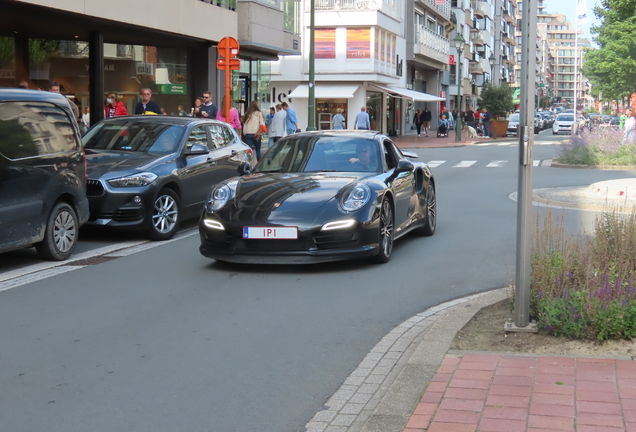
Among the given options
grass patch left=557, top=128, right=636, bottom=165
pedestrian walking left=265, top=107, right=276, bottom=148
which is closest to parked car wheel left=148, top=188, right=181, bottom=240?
pedestrian walking left=265, top=107, right=276, bottom=148

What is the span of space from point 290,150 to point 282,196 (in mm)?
1472

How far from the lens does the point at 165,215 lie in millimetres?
11391

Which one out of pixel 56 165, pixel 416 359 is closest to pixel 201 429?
pixel 416 359

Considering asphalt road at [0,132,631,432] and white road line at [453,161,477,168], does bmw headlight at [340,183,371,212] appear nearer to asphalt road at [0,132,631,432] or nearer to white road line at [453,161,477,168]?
asphalt road at [0,132,631,432]

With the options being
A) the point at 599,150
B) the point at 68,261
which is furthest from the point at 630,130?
the point at 68,261

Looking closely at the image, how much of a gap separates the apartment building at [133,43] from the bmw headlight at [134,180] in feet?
25.4

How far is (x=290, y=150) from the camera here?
33.7 feet

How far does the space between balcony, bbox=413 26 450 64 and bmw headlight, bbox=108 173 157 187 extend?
48830mm

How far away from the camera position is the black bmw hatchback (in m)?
10.9

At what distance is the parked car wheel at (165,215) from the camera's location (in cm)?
1113

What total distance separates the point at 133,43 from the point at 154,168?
14.9 metres

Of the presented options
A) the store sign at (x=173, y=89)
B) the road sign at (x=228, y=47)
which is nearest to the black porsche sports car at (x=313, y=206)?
the road sign at (x=228, y=47)

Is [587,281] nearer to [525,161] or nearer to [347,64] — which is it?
[525,161]

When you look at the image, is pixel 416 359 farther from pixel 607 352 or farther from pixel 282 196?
pixel 282 196
